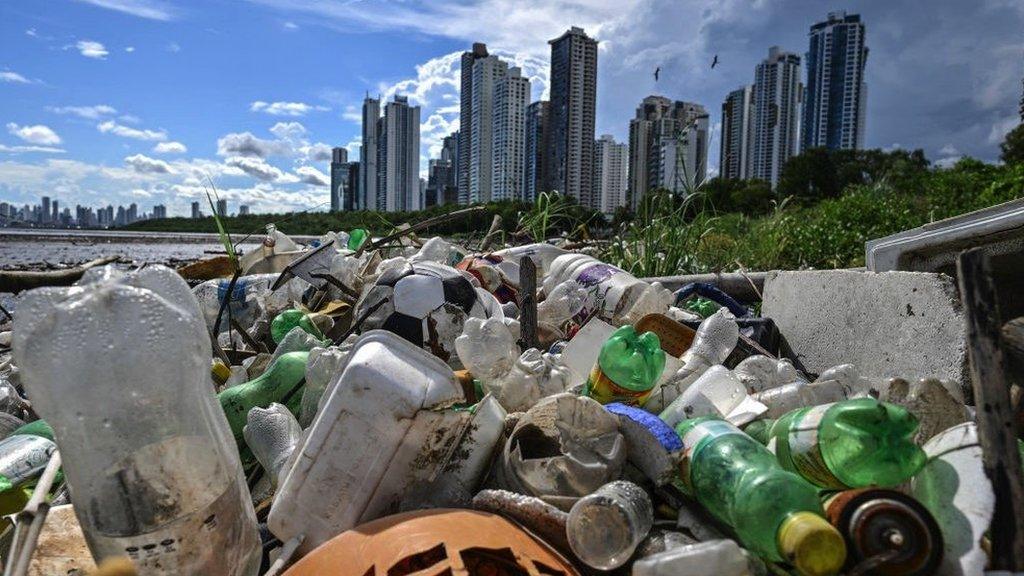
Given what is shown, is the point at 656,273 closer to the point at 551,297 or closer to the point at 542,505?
the point at 551,297

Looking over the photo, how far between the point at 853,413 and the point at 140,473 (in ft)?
3.94

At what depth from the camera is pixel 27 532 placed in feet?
3.05

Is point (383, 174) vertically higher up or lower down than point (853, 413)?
higher up

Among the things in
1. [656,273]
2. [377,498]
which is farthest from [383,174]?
[377,498]

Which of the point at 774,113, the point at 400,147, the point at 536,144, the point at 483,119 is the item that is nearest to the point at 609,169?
the point at 536,144

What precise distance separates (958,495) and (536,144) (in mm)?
30076

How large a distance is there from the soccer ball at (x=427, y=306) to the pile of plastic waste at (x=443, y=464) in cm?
59

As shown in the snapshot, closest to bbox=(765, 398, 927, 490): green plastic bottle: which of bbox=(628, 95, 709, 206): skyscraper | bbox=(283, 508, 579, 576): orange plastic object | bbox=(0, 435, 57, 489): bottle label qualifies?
bbox=(283, 508, 579, 576): orange plastic object

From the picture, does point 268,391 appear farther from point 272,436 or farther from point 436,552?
point 436,552

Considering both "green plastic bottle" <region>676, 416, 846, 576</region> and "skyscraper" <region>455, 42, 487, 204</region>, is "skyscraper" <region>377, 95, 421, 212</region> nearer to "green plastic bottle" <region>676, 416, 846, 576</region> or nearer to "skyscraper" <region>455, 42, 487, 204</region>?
"skyscraper" <region>455, 42, 487, 204</region>

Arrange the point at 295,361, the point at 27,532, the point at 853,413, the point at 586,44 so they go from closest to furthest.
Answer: the point at 27,532 → the point at 853,413 → the point at 295,361 → the point at 586,44

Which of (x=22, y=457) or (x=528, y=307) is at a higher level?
(x=528, y=307)

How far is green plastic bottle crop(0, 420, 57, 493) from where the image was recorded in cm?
157

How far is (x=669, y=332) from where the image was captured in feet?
8.20
